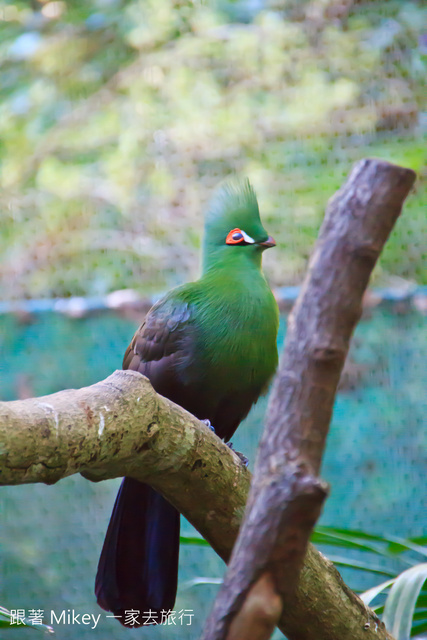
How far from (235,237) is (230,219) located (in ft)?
0.15

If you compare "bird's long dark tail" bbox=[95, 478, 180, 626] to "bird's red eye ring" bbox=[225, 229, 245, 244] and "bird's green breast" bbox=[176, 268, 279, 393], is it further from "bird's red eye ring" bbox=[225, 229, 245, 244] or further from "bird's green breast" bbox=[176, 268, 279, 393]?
"bird's red eye ring" bbox=[225, 229, 245, 244]

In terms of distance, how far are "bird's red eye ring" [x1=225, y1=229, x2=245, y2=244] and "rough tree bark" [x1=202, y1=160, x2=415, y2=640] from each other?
2.38 ft

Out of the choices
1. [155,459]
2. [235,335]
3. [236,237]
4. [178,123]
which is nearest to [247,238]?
[236,237]

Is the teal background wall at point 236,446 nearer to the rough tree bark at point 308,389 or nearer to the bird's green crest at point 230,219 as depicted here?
the bird's green crest at point 230,219

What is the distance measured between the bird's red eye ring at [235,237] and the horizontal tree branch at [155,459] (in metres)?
0.55

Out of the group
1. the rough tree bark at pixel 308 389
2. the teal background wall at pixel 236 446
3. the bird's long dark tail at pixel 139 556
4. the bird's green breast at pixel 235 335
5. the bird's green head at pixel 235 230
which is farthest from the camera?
the teal background wall at pixel 236 446

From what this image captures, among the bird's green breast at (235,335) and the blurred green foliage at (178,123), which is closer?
the bird's green breast at (235,335)

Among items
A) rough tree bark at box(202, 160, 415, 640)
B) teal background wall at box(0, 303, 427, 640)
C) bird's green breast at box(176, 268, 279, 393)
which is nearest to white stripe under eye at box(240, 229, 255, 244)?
bird's green breast at box(176, 268, 279, 393)

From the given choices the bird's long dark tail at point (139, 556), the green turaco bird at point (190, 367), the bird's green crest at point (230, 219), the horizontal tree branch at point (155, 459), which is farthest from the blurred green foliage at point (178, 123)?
the horizontal tree branch at point (155, 459)

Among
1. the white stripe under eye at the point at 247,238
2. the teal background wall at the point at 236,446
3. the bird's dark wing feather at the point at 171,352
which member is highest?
the white stripe under eye at the point at 247,238

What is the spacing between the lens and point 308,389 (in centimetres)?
68

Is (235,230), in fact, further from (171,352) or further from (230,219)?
(171,352)

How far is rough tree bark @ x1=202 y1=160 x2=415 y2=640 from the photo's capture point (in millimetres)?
633

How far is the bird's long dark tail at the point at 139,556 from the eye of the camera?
1189 mm
